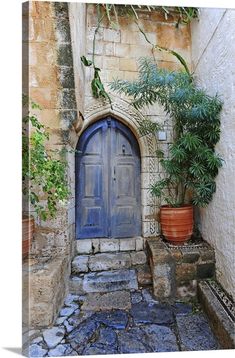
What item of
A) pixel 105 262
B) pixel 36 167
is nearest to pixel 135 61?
pixel 36 167

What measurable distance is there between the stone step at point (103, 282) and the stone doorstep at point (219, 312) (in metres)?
0.57

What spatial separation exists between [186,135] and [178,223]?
783 mm

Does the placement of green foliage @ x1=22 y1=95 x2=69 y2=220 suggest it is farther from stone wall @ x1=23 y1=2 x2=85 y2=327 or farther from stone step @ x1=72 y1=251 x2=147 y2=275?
stone step @ x1=72 y1=251 x2=147 y2=275

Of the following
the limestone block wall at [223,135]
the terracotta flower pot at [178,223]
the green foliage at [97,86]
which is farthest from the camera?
the green foliage at [97,86]

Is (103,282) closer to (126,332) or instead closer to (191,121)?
(126,332)

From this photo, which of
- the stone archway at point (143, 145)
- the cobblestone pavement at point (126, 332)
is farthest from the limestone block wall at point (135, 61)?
the cobblestone pavement at point (126, 332)

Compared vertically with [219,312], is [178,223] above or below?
above

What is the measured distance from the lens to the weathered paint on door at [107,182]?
7.97 ft

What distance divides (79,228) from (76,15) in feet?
6.55

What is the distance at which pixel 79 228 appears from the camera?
2414 mm

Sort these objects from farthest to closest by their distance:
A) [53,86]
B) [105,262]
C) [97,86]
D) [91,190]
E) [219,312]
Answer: [91,190], [97,86], [105,262], [53,86], [219,312]

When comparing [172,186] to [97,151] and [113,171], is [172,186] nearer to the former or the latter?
[113,171]

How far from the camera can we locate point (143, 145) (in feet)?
8.00

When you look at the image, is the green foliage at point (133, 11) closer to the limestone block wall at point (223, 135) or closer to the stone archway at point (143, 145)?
the limestone block wall at point (223, 135)
